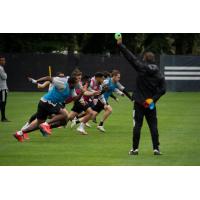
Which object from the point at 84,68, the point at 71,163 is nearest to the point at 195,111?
the point at 71,163

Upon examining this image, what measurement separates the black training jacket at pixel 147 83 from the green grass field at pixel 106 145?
123 cm

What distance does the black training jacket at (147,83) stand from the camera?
15477mm

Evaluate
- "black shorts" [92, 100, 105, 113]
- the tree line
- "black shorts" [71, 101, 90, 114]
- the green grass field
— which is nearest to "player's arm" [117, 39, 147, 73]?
the green grass field

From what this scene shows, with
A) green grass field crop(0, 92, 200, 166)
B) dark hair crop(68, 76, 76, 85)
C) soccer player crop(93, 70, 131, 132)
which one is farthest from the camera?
soccer player crop(93, 70, 131, 132)

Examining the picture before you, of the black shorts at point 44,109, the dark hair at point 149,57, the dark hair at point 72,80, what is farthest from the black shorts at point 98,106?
the dark hair at point 149,57

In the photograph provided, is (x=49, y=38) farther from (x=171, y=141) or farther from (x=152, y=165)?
(x=152, y=165)

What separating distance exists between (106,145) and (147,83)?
9.36ft

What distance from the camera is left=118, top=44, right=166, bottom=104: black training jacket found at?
1548cm

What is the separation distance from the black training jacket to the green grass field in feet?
4.02

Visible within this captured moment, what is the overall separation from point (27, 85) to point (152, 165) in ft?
110

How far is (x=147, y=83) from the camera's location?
15.6 meters

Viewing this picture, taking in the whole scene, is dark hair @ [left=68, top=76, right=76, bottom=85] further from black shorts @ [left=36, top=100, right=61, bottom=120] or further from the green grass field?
the green grass field

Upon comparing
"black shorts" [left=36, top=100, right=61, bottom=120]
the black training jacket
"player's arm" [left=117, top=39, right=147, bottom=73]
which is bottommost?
"black shorts" [left=36, top=100, right=61, bottom=120]

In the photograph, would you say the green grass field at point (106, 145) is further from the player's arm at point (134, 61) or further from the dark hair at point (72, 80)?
the player's arm at point (134, 61)
